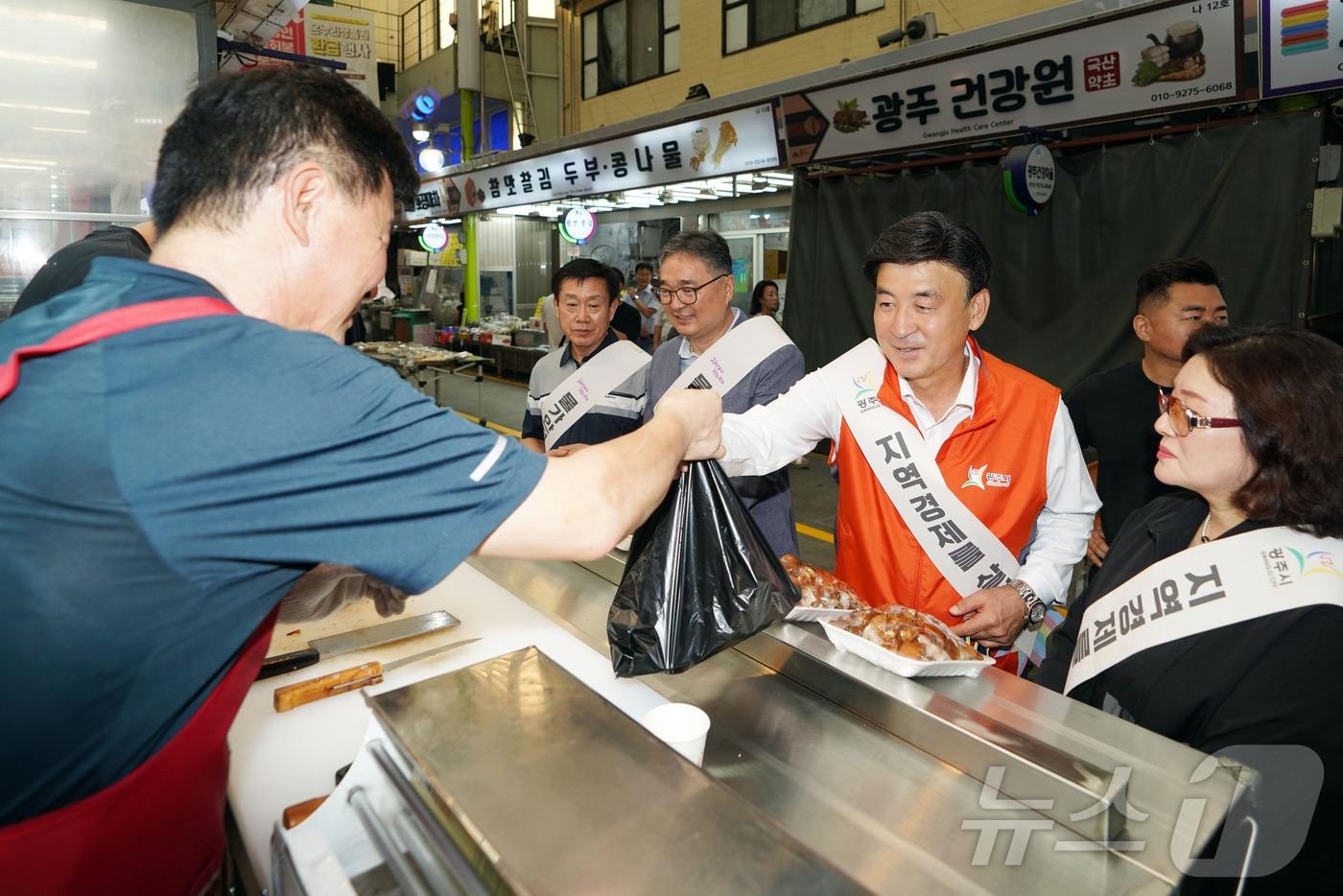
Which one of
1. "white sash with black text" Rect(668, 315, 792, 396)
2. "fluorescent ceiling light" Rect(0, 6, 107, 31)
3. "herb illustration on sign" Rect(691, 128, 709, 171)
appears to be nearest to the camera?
"white sash with black text" Rect(668, 315, 792, 396)

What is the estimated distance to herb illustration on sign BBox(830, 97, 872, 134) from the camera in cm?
674

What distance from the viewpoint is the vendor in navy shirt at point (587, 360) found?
12.5 ft

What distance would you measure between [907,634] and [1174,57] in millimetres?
5136

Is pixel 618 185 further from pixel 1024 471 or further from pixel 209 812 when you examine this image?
pixel 209 812

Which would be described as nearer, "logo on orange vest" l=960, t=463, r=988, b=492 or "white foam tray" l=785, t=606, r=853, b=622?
"white foam tray" l=785, t=606, r=853, b=622

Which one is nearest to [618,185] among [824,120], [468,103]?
[824,120]

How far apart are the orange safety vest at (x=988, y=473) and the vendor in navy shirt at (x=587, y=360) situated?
5.54 ft

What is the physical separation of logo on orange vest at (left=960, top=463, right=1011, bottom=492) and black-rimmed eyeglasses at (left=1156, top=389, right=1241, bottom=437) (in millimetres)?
481

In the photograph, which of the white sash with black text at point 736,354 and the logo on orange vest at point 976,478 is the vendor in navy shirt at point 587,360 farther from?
the logo on orange vest at point 976,478

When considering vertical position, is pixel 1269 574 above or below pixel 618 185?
below

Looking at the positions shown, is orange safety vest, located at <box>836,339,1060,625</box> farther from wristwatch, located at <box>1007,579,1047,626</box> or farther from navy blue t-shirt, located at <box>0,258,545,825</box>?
navy blue t-shirt, located at <box>0,258,545,825</box>

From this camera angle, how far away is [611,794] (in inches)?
41.0

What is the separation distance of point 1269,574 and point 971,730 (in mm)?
764

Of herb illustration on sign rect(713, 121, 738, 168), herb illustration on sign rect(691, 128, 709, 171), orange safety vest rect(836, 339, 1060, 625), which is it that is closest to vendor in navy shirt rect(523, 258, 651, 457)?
orange safety vest rect(836, 339, 1060, 625)
